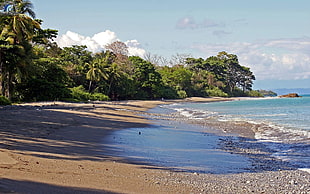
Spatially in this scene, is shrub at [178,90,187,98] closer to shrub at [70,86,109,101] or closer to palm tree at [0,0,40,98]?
shrub at [70,86,109,101]

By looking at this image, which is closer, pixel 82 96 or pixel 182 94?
pixel 82 96

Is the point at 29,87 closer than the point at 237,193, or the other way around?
the point at 237,193

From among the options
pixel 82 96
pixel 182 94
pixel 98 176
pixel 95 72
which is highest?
pixel 95 72

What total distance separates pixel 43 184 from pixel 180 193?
2253 mm

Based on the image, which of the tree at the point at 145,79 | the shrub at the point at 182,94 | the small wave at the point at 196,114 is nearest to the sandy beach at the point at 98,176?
the small wave at the point at 196,114

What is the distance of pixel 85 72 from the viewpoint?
56844mm

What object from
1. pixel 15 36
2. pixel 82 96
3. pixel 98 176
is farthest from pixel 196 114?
pixel 98 176

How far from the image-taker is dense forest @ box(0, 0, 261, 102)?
31.2 m

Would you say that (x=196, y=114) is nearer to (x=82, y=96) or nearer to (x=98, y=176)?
(x=82, y=96)

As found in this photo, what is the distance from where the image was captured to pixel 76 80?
186ft

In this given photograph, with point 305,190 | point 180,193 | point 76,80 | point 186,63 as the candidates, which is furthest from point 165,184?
point 186,63

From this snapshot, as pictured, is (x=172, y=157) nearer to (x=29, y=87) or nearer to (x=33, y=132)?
(x=33, y=132)

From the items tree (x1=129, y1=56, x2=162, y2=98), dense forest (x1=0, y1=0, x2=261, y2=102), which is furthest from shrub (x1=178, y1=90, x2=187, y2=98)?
tree (x1=129, y1=56, x2=162, y2=98)

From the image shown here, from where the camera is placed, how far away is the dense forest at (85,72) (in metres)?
31.2
